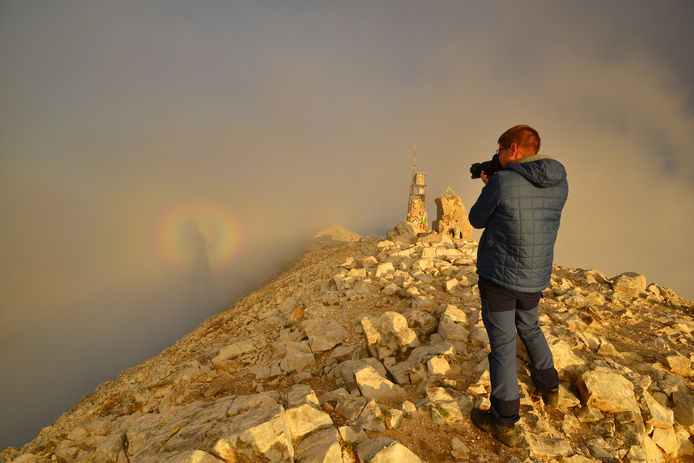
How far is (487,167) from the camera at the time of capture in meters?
3.38

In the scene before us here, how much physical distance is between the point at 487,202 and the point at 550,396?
2.71 meters

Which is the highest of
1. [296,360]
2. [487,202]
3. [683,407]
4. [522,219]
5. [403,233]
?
[487,202]

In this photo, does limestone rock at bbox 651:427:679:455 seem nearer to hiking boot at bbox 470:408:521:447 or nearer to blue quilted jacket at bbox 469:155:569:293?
hiking boot at bbox 470:408:521:447

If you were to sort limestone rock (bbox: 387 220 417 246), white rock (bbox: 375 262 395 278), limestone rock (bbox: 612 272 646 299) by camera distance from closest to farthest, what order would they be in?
limestone rock (bbox: 612 272 646 299)
white rock (bbox: 375 262 395 278)
limestone rock (bbox: 387 220 417 246)

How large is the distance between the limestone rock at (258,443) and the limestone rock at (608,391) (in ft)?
12.1

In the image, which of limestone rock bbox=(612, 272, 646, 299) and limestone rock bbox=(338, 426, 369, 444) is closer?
limestone rock bbox=(338, 426, 369, 444)

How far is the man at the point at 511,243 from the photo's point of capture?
2844mm

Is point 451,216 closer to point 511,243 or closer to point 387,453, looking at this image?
point 511,243


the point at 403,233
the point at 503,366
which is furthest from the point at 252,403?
the point at 403,233

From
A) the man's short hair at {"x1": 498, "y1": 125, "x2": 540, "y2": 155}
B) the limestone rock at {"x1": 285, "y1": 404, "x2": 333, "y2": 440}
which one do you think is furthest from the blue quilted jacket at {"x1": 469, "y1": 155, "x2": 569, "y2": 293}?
the limestone rock at {"x1": 285, "y1": 404, "x2": 333, "y2": 440}

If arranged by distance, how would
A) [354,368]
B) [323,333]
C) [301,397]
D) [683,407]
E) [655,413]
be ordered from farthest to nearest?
1. [323,333]
2. [354,368]
3. [301,397]
4. [683,407]
5. [655,413]

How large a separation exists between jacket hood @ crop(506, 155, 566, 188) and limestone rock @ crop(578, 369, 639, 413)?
8.98 ft

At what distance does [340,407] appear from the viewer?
377cm

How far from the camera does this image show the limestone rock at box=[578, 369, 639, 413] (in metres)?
3.63
